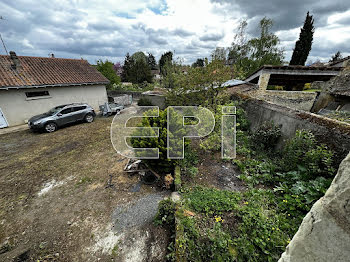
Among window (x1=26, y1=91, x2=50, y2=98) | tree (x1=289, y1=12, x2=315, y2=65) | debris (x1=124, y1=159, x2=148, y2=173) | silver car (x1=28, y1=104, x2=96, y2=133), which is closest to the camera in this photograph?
debris (x1=124, y1=159, x2=148, y2=173)

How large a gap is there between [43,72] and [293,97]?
19.4 metres

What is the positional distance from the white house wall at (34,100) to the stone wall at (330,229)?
51.1 ft

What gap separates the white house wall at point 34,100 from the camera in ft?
31.8

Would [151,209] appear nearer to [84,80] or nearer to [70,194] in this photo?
[70,194]

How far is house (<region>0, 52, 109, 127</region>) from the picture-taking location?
9711 mm

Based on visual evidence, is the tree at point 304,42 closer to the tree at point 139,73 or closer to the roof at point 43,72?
the tree at point 139,73

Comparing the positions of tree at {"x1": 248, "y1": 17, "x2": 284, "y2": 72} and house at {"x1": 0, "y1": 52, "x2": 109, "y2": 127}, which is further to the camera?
Answer: tree at {"x1": 248, "y1": 17, "x2": 284, "y2": 72}

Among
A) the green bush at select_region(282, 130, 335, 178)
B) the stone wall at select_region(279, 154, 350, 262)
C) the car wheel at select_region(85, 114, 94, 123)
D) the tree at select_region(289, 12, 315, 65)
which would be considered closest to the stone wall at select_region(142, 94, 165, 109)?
the car wheel at select_region(85, 114, 94, 123)

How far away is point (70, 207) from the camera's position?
3822 mm

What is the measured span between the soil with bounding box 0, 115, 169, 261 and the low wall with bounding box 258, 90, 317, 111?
33.0 ft

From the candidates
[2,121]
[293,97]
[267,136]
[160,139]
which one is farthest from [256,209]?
[2,121]

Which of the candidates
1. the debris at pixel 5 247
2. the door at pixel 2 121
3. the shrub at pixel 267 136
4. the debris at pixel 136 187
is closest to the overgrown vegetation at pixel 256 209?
the shrub at pixel 267 136

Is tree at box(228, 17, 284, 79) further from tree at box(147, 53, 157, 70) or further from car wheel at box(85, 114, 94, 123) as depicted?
tree at box(147, 53, 157, 70)

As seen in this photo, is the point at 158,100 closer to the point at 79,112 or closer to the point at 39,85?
the point at 79,112
